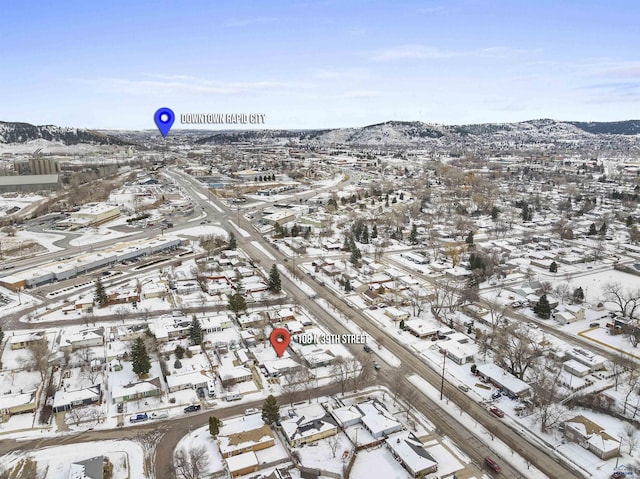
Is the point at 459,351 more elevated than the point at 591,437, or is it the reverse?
the point at 459,351

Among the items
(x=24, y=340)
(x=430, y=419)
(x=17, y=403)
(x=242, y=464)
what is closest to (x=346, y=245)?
(x=430, y=419)

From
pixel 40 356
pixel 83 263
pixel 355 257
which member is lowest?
pixel 40 356

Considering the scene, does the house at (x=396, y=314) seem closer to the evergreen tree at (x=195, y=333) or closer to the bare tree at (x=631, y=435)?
the evergreen tree at (x=195, y=333)

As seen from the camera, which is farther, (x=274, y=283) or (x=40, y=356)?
(x=274, y=283)

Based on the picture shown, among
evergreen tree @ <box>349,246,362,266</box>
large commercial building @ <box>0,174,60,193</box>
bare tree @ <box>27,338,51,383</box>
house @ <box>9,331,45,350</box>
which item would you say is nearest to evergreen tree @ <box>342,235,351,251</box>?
evergreen tree @ <box>349,246,362,266</box>

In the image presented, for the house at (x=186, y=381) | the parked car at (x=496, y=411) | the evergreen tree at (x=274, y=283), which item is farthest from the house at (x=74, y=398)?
the parked car at (x=496, y=411)

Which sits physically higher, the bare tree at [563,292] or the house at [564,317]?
the bare tree at [563,292]

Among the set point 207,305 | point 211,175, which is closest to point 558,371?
point 207,305

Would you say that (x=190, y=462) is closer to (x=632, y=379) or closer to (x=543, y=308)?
(x=632, y=379)
